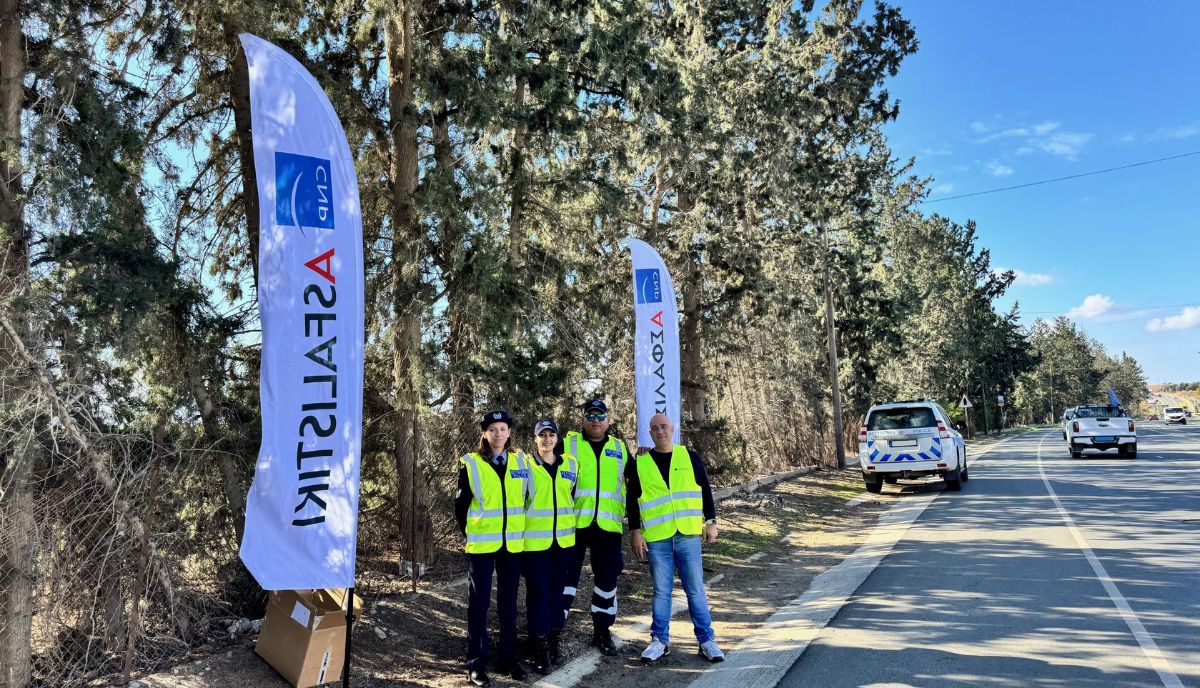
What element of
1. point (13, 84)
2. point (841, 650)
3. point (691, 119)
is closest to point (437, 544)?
point (841, 650)

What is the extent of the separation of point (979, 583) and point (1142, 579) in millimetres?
1747

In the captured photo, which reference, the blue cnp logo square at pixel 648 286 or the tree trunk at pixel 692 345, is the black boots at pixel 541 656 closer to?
the blue cnp logo square at pixel 648 286

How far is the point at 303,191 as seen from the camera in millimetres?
5516

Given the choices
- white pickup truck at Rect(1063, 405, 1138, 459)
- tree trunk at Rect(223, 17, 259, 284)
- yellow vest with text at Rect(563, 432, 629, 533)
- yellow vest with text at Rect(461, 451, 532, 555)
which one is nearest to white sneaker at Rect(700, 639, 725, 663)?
yellow vest with text at Rect(563, 432, 629, 533)

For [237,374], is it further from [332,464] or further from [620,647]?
[620,647]

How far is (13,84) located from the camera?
6.01m

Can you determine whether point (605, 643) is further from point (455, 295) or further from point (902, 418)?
point (902, 418)

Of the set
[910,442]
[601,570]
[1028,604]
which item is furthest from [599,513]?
[910,442]

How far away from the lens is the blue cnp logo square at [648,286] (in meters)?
10.6

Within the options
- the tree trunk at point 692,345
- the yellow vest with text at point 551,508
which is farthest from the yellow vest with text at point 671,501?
the tree trunk at point 692,345

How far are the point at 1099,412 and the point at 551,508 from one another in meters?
28.3

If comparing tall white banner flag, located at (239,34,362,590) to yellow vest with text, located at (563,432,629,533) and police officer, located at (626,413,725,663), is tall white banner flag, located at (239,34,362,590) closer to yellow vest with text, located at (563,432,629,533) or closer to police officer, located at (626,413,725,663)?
yellow vest with text, located at (563,432,629,533)

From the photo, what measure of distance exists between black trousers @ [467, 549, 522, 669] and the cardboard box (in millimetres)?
895

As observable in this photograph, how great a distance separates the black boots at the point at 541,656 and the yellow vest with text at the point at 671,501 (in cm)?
120
